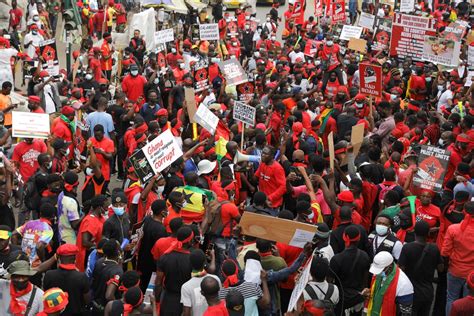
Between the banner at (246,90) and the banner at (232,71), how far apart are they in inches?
18.1

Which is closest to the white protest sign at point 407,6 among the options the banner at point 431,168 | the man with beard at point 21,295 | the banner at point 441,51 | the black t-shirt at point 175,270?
the banner at point 441,51

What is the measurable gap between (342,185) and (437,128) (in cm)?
353

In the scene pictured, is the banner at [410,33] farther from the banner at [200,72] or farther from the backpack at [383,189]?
the backpack at [383,189]

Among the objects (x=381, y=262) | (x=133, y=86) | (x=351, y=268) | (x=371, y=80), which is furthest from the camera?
(x=133, y=86)

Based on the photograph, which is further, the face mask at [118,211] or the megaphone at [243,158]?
the megaphone at [243,158]

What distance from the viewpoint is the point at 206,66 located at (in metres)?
17.1

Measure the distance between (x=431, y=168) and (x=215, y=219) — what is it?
2953 mm

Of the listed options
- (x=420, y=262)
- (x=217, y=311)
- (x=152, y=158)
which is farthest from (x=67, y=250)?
(x=420, y=262)

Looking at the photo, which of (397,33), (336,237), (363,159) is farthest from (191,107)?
(397,33)

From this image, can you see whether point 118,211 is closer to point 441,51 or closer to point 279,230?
point 279,230

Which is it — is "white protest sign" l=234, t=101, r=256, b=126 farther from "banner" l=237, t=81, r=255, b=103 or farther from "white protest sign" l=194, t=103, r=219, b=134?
"banner" l=237, t=81, r=255, b=103

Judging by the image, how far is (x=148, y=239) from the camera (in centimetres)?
905

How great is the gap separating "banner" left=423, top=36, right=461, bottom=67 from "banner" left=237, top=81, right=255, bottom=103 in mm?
3889

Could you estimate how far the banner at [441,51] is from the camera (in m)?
17.4
